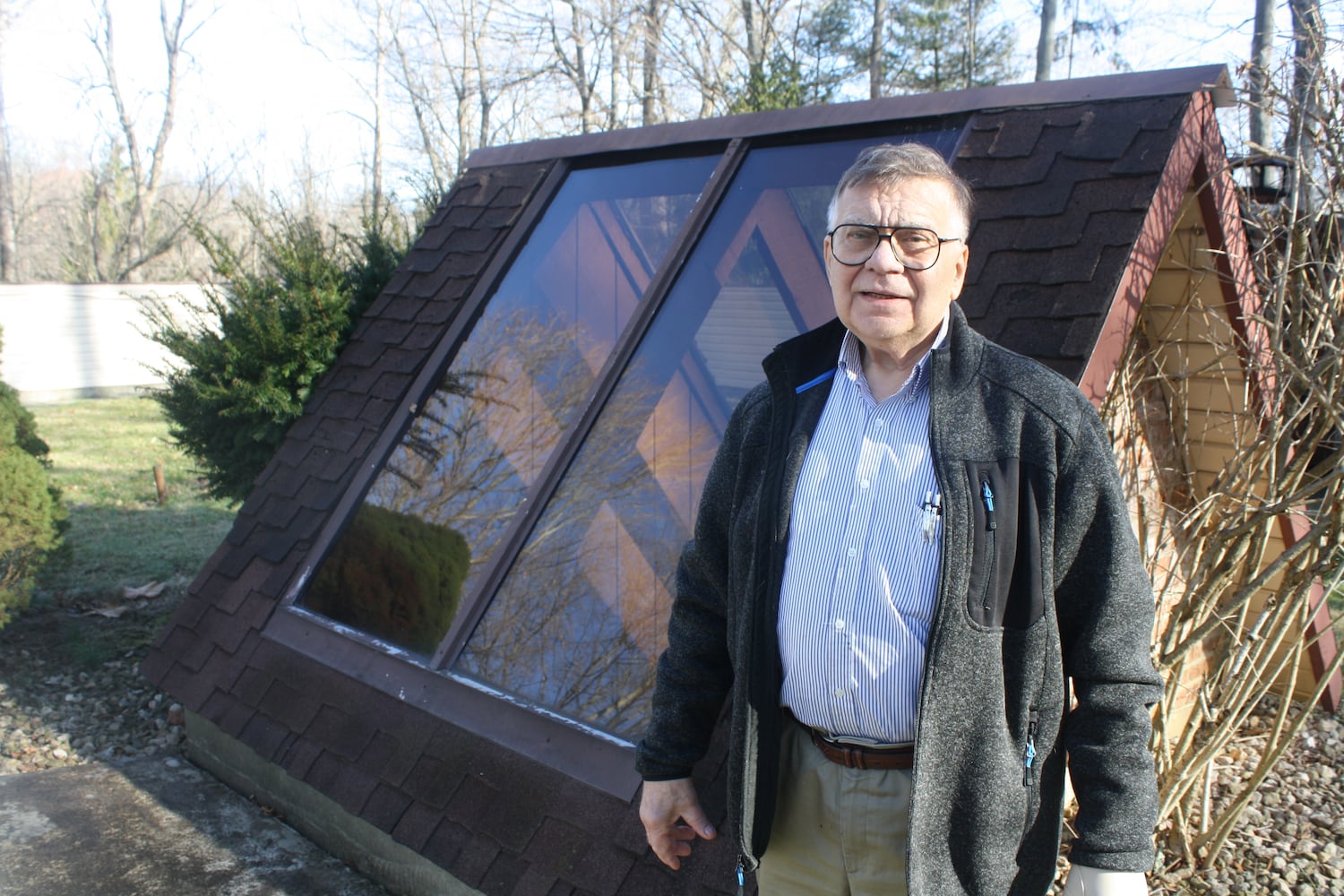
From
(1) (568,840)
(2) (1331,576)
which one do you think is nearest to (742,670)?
(1) (568,840)

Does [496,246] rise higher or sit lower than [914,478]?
higher

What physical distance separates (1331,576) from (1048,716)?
181 centimetres

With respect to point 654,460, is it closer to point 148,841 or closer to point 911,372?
point 911,372

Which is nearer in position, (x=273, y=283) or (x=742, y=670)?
(x=742, y=670)

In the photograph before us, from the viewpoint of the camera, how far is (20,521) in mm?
5215

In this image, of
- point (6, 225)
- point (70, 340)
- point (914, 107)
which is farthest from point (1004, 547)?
point (6, 225)

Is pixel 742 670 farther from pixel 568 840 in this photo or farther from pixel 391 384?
pixel 391 384

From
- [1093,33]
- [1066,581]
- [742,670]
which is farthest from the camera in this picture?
[1093,33]

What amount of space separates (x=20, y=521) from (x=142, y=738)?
1441 mm

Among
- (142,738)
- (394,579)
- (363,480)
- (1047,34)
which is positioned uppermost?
(1047,34)

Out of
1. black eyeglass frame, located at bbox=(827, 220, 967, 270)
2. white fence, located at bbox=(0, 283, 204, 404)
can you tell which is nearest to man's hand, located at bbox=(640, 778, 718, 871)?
black eyeglass frame, located at bbox=(827, 220, 967, 270)

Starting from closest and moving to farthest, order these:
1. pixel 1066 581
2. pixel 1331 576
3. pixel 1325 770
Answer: pixel 1066 581 → pixel 1331 576 → pixel 1325 770

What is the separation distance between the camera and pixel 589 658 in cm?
291

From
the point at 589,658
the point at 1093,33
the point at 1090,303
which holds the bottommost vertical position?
the point at 589,658
